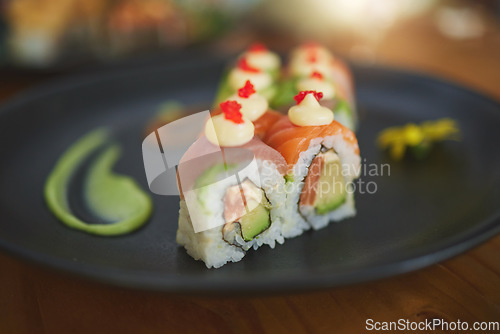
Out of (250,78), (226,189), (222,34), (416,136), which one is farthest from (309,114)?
(222,34)

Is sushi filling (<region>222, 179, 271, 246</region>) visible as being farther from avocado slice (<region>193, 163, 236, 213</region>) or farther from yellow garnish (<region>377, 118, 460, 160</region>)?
yellow garnish (<region>377, 118, 460, 160</region>)

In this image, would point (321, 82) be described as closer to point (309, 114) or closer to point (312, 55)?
point (312, 55)

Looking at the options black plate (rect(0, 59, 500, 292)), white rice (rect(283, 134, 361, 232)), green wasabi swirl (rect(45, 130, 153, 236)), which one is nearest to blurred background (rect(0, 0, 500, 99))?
black plate (rect(0, 59, 500, 292))

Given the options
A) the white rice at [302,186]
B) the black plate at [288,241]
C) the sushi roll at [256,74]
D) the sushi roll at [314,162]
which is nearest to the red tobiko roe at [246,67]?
the sushi roll at [256,74]

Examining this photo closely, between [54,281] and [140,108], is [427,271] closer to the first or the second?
[54,281]

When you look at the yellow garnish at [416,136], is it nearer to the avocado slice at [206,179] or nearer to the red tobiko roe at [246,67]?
the red tobiko roe at [246,67]
